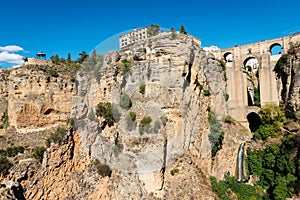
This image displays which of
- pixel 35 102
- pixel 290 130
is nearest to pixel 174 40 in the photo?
pixel 35 102

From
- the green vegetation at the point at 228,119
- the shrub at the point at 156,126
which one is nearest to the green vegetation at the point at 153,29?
the shrub at the point at 156,126

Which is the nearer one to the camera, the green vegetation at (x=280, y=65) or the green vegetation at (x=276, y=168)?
the green vegetation at (x=276, y=168)

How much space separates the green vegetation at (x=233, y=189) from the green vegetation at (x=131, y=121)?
5940 mm

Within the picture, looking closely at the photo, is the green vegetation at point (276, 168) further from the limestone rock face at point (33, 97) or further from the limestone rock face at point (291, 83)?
the limestone rock face at point (33, 97)

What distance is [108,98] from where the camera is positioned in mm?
15414

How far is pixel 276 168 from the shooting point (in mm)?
17141

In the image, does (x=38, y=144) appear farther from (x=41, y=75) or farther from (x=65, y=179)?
(x=41, y=75)

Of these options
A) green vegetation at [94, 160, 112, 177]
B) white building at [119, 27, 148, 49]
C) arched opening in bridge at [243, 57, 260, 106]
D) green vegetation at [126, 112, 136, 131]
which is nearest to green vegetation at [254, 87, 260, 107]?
arched opening in bridge at [243, 57, 260, 106]

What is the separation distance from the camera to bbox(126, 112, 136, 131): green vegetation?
1416 centimetres

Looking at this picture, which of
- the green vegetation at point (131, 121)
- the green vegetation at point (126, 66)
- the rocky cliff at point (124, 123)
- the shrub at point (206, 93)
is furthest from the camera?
the shrub at point (206, 93)

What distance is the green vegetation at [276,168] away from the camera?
52.2 feet

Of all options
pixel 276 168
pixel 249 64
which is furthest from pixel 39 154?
pixel 249 64

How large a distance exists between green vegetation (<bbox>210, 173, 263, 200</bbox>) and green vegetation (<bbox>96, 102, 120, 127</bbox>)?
22.5 feet

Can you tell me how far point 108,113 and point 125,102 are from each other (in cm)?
106
